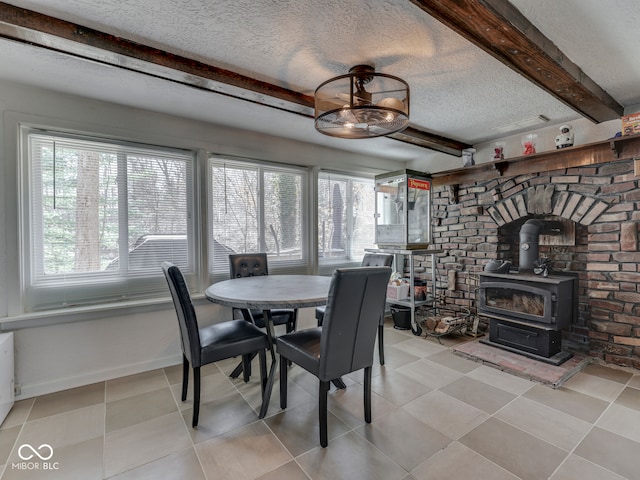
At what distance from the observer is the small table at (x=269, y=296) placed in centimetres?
197

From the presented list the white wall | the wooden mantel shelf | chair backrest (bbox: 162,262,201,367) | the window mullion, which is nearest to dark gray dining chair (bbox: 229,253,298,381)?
the white wall

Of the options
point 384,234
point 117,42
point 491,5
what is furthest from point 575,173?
point 117,42

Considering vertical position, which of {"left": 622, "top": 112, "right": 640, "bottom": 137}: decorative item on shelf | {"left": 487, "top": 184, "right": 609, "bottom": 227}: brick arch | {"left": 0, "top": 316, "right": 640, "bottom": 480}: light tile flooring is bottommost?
{"left": 0, "top": 316, "right": 640, "bottom": 480}: light tile flooring

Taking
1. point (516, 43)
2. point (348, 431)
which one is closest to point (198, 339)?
point (348, 431)

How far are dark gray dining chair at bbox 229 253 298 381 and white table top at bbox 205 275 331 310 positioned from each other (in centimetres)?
32

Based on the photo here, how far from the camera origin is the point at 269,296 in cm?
209

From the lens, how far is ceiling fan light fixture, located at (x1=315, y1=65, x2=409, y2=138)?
5.99ft

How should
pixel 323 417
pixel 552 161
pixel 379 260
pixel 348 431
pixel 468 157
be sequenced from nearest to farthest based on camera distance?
pixel 323 417, pixel 348 431, pixel 552 161, pixel 379 260, pixel 468 157

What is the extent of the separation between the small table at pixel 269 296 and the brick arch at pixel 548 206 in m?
2.36

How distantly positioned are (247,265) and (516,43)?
2.69 meters

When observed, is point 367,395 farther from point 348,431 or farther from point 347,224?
point 347,224

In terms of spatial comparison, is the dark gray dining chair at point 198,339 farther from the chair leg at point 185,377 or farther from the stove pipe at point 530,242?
the stove pipe at point 530,242

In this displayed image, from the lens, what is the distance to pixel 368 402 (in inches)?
77.4

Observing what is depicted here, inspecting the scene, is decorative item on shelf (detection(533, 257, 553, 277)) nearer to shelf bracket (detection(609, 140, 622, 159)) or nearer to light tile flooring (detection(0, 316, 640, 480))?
A: light tile flooring (detection(0, 316, 640, 480))
